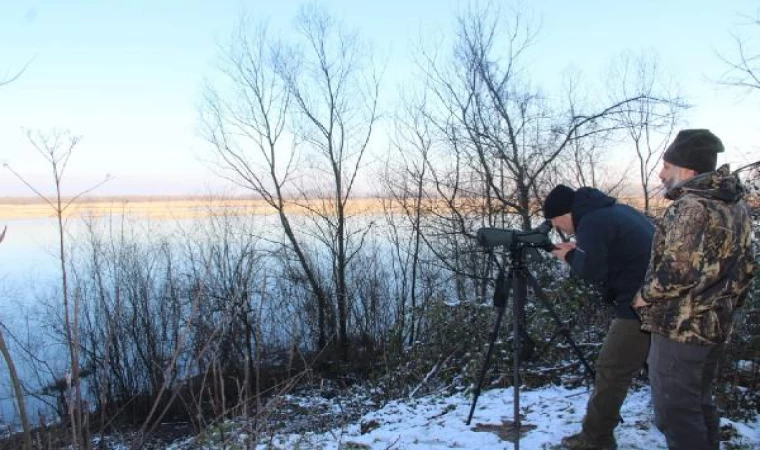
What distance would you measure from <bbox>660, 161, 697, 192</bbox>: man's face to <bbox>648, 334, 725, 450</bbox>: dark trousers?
2.36 ft

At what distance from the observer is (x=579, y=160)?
13.1 metres

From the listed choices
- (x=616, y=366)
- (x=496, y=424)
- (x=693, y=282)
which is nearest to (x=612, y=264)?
(x=616, y=366)

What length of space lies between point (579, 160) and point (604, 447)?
1091 centimetres

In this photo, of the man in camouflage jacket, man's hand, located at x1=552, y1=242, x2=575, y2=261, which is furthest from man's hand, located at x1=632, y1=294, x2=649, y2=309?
man's hand, located at x1=552, y1=242, x2=575, y2=261

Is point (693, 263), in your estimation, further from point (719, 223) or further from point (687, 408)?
point (687, 408)

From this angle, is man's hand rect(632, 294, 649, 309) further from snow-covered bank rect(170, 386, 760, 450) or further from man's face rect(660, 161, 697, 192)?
snow-covered bank rect(170, 386, 760, 450)

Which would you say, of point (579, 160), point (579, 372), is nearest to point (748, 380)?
point (579, 372)

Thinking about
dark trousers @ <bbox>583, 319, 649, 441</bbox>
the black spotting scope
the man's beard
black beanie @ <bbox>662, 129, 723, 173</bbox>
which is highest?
black beanie @ <bbox>662, 129, 723, 173</bbox>

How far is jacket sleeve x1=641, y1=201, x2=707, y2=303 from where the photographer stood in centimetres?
226

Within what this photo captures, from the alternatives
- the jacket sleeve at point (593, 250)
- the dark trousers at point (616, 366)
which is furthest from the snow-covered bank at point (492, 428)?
the jacket sleeve at point (593, 250)

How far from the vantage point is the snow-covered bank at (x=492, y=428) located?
3588mm

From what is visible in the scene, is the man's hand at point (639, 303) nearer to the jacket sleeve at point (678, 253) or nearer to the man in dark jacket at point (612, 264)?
the jacket sleeve at point (678, 253)

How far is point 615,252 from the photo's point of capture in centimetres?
292

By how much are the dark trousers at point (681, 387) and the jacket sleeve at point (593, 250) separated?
20.3 inches
